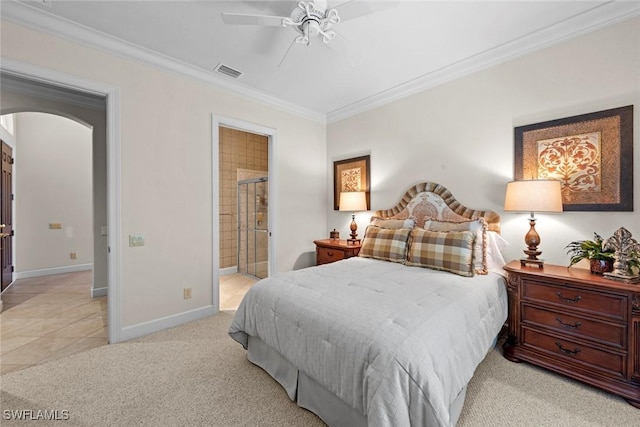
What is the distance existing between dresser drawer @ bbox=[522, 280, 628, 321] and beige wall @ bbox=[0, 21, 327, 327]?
3.14 metres

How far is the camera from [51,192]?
5.01 meters

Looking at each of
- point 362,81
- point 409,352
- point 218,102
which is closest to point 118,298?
point 218,102

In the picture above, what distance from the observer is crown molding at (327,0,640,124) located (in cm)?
204

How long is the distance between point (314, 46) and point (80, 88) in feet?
7.04

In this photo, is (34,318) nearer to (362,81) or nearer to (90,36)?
(90,36)

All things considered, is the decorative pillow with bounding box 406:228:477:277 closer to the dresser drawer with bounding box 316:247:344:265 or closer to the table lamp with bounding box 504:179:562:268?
the table lamp with bounding box 504:179:562:268

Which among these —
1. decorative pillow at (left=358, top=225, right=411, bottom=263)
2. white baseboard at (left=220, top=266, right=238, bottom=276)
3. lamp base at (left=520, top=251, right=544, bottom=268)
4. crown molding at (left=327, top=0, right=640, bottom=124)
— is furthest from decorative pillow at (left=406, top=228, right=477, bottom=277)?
white baseboard at (left=220, top=266, right=238, bottom=276)

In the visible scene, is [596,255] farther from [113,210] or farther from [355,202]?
[113,210]

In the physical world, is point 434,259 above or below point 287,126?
below

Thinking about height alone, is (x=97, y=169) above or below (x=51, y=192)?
above

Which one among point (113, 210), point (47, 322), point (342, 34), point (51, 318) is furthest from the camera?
point (51, 318)

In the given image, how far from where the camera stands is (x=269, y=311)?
1.86 meters

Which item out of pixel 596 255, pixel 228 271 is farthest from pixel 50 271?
pixel 596 255

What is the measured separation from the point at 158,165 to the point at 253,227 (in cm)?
232
